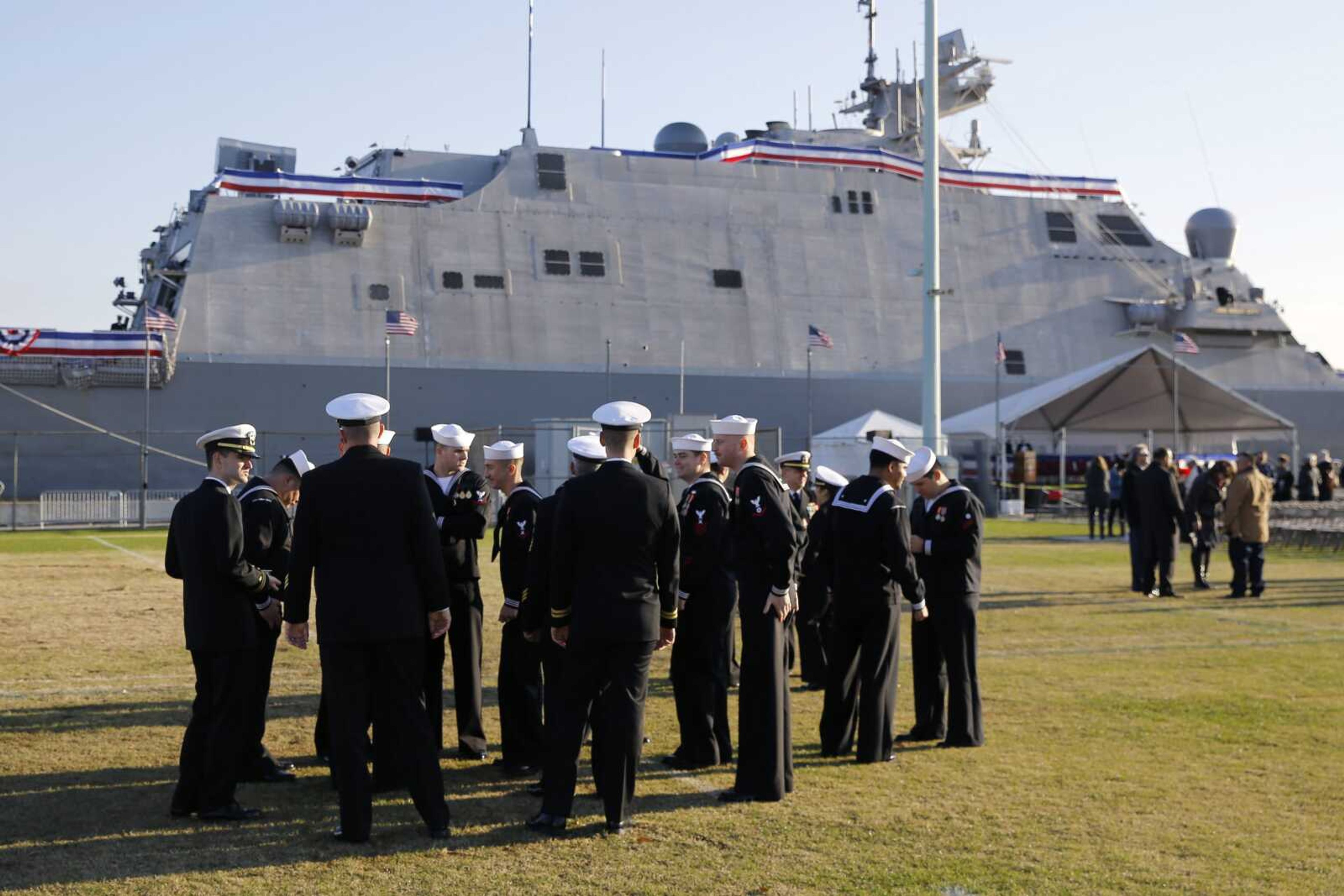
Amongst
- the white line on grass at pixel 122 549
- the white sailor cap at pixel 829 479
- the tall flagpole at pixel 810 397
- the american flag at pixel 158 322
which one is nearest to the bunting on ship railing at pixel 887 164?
the tall flagpole at pixel 810 397

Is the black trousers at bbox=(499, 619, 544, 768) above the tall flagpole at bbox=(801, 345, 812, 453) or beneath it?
beneath

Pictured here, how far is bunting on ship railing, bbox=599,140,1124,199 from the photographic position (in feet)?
126

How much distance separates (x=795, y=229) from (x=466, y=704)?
1239 inches

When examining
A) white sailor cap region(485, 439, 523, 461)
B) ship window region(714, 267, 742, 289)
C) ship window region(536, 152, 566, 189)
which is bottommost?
white sailor cap region(485, 439, 523, 461)

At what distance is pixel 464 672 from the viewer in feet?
24.9

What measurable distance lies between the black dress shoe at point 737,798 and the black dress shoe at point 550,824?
889mm

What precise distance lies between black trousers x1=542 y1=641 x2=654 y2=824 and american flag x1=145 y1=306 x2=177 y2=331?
25.1 metres

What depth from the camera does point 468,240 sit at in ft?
113

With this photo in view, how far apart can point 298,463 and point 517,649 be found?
1565 mm

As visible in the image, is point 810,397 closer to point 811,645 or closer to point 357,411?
point 811,645

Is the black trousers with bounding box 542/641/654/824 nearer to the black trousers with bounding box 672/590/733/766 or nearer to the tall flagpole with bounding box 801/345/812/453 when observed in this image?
the black trousers with bounding box 672/590/733/766

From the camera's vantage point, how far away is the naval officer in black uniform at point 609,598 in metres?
6.02

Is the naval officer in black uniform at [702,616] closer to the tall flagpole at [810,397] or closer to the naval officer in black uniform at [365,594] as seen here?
the naval officer in black uniform at [365,594]

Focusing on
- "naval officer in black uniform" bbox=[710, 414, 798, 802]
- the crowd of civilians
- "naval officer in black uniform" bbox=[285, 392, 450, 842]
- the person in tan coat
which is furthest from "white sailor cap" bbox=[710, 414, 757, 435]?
the person in tan coat
